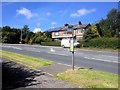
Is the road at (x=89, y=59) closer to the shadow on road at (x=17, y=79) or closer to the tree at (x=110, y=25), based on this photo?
the shadow on road at (x=17, y=79)

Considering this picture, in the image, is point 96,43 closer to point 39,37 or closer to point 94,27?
point 94,27

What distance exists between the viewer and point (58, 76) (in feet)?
38.9

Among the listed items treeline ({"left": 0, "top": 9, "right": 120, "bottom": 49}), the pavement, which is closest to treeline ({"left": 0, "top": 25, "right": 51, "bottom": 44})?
treeline ({"left": 0, "top": 9, "right": 120, "bottom": 49})

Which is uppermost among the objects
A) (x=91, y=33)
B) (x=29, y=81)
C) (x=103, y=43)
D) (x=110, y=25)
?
(x=110, y=25)

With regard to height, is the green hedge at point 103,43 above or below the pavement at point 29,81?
above

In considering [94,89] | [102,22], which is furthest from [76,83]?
[102,22]

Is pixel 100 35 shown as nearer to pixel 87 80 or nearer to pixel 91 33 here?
pixel 91 33

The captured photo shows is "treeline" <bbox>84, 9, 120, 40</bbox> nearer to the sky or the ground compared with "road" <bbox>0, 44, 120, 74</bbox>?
nearer to the sky

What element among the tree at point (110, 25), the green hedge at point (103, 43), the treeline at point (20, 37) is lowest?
the green hedge at point (103, 43)

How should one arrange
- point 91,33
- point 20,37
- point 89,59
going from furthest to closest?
1. point 20,37
2. point 91,33
3. point 89,59

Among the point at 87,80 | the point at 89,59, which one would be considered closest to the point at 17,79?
the point at 87,80

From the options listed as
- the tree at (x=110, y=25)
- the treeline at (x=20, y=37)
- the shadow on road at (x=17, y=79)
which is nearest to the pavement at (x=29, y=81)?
the shadow on road at (x=17, y=79)

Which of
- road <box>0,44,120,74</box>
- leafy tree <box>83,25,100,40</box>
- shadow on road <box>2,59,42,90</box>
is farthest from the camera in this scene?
leafy tree <box>83,25,100,40</box>

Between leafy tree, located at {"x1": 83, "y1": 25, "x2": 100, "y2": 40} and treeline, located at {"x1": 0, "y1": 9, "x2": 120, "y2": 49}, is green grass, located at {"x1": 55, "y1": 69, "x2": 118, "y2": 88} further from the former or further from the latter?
leafy tree, located at {"x1": 83, "y1": 25, "x2": 100, "y2": 40}
